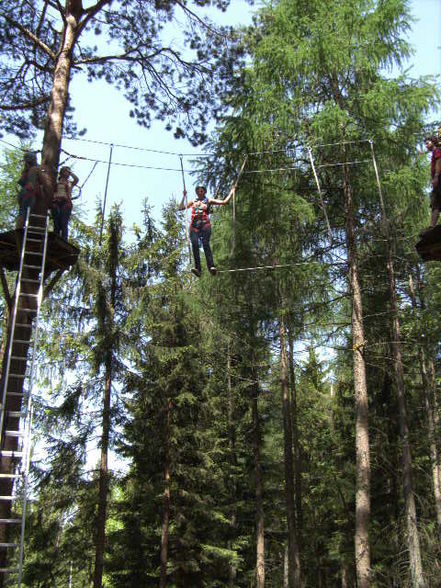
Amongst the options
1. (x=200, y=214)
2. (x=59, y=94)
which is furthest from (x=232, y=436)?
(x=59, y=94)

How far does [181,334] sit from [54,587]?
7.30 meters

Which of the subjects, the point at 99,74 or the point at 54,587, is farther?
the point at 54,587

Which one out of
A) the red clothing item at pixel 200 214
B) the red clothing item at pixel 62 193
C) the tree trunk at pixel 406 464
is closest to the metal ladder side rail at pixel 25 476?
the red clothing item at pixel 62 193

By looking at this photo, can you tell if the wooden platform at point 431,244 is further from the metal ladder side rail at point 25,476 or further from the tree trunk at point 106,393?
the tree trunk at point 106,393

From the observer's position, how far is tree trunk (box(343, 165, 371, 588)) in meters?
8.92

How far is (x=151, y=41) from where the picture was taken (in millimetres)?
9625

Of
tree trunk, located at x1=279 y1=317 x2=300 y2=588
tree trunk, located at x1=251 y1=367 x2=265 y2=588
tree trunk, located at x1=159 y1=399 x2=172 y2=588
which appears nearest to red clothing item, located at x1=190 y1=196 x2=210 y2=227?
tree trunk, located at x1=279 y1=317 x2=300 y2=588

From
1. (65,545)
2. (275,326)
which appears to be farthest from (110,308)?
(65,545)

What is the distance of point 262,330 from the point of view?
1611cm

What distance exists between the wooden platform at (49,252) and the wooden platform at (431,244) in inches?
174

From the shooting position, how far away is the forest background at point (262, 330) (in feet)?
33.8

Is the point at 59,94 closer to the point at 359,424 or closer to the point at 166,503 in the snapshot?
the point at 359,424

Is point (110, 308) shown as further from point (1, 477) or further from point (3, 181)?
point (1, 477)

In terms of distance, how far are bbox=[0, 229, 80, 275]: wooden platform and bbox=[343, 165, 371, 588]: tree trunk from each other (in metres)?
5.30
